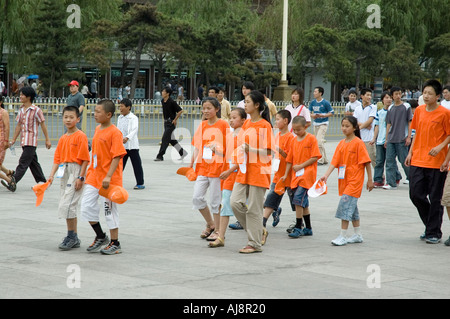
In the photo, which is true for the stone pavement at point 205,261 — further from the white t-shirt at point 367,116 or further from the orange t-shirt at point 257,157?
the white t-shirt at point 367,116

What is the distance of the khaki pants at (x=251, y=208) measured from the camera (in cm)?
716


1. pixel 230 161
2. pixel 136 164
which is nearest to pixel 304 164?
pixel 230 161

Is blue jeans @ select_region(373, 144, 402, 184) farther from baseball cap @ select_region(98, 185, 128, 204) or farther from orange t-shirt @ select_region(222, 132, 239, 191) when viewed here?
baseball cap @ select_region(98, 185, 128, 204)

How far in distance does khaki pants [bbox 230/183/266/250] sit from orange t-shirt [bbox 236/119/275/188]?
0.07 m

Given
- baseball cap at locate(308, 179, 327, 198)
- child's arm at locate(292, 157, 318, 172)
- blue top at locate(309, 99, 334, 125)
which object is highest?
blue top at locate(309, 99, 334, 125)

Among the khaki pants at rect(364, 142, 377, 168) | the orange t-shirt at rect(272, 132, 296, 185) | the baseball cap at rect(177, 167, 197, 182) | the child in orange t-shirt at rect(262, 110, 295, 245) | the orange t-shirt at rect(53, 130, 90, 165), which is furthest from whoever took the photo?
the khaki pants at rect(364, 142, 377, 168)

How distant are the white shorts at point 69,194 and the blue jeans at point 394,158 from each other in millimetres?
6410

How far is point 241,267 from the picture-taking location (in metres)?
6.45

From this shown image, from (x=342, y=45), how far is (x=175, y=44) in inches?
414

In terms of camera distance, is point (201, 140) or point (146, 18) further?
point (146, 18)

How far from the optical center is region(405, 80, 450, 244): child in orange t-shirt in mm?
7867

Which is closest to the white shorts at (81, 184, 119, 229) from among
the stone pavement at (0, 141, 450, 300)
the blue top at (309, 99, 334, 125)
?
the stone pavement at (0, 141, 450, 300)
